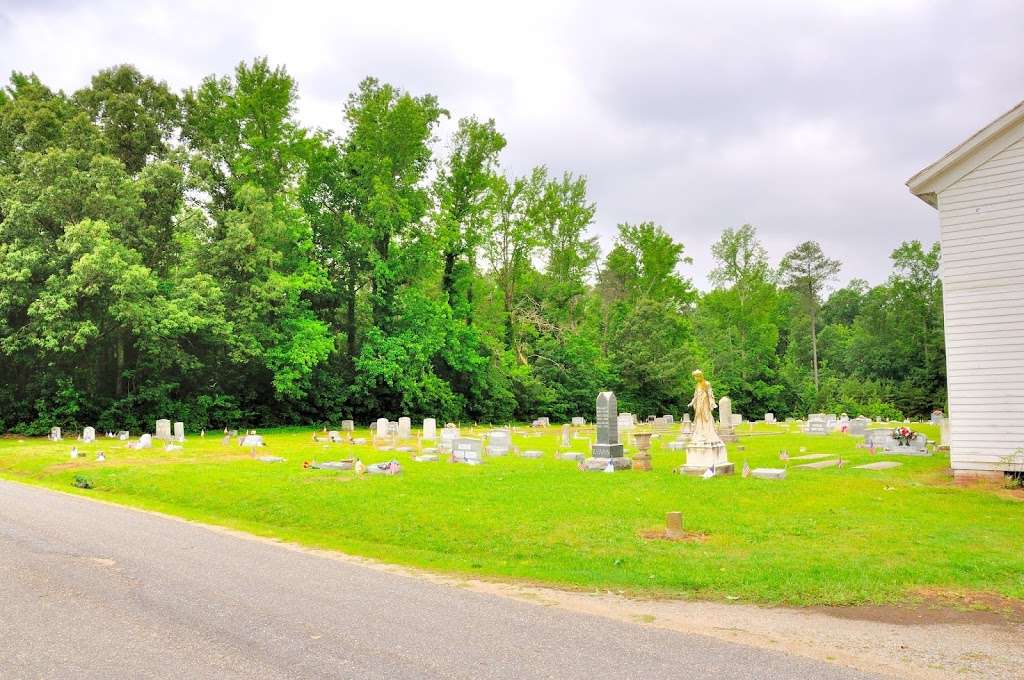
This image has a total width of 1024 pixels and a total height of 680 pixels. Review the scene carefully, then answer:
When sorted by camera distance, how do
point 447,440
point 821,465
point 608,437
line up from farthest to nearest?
point 447,440
point 608,437
point 821,465

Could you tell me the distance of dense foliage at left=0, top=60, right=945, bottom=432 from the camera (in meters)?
30.7

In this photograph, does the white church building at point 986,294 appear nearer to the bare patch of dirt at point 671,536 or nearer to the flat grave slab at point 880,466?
the flat grave slab at point 880,466

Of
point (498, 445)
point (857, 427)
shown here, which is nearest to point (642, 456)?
point (498, 445)

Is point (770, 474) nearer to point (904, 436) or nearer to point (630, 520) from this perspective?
point (630, 520)

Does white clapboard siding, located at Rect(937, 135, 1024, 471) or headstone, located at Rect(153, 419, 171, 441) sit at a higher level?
white clapboard siding, located at Rect(937, 135, 1024, 471)

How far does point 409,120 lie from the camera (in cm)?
3981

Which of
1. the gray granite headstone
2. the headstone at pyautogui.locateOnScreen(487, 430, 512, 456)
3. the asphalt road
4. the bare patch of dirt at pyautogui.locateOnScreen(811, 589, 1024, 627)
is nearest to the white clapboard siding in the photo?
the gray granite headstone

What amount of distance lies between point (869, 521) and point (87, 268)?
28.8m

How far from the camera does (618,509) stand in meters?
12.2

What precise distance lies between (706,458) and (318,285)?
24.9 meters

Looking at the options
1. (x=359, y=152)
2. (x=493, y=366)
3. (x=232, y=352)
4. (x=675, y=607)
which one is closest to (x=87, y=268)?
(x=232, y=352)

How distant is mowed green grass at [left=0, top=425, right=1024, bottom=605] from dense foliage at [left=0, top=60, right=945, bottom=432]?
1268 centimetres

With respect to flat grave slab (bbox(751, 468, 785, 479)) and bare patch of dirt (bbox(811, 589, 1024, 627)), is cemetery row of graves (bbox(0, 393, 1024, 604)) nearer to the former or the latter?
flat grave slab (bbox(751, 468, 785, 479))

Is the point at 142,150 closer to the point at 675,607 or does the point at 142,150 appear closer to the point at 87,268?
the point at 87,268
